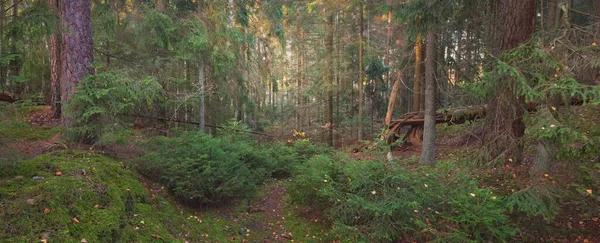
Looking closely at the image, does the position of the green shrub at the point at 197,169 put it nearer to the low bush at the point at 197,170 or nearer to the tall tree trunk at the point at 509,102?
the low bush at the point at 197,170

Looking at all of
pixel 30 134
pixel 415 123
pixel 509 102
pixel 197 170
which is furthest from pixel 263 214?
pixel 415 123

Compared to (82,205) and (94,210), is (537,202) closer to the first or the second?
(94,210)

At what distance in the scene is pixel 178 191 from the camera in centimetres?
575

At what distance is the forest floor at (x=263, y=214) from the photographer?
448cm

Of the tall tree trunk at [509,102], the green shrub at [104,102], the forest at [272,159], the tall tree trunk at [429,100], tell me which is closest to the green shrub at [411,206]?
the forest at [272,159]

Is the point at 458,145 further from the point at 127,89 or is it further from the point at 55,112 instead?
the point at 55,112

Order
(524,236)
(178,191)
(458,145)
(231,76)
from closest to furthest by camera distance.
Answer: (524,236), (178,191), (458,145), (231,76)

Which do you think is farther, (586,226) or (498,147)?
(498,147)

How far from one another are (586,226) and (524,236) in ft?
3.17

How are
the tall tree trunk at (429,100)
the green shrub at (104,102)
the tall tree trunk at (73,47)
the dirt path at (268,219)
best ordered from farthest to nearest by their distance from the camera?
the tall tree trunk at (429,100) < the dirt path at (268,219) < the tall tree trunk at (73,47) < the green shrub at (104,102)

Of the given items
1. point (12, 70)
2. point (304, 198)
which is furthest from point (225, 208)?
point (12, 70)

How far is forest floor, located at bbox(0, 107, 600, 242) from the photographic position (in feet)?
14.7

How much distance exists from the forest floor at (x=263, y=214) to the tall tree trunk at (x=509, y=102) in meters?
0.38

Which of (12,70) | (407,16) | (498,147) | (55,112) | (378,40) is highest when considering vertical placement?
(378,40)
